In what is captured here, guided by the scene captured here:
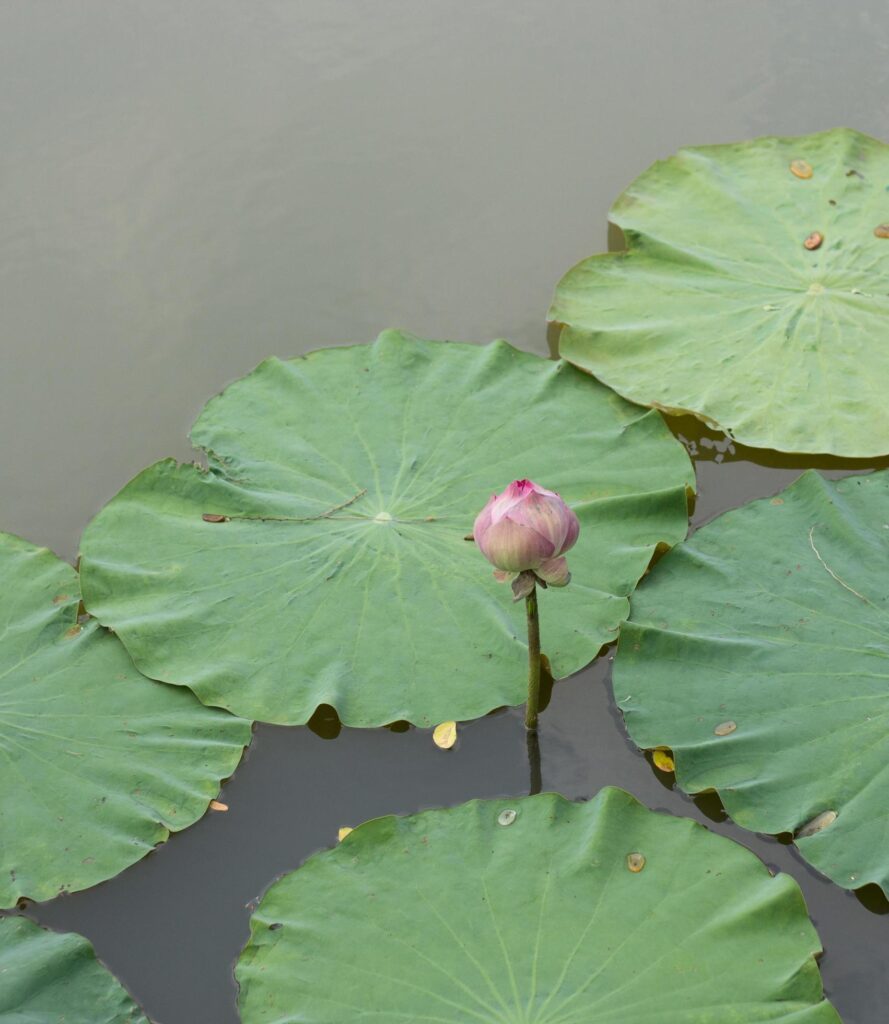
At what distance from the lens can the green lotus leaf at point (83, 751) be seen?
248cm

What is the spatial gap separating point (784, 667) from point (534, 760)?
1.90 ft

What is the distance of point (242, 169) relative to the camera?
428cm

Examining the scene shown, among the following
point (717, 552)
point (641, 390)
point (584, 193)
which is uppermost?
point (584, 193)

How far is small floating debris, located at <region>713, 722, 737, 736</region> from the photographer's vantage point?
2566mm

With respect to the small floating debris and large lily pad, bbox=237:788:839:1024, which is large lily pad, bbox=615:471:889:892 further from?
large lily pad, bbox=237:788:839:1024

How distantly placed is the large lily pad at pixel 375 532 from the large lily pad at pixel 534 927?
1.16 ft

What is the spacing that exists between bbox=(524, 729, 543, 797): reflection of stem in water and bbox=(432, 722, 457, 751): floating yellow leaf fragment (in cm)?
16

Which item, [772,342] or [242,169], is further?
[242,169]

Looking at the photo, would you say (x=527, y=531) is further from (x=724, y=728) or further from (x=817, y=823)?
(x=817, y=823)

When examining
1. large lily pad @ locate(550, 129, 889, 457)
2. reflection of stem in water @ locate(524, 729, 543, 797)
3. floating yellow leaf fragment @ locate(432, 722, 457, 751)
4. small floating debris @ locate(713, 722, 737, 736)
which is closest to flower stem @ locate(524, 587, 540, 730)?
reflection of stem in water @ locate(524, 729, 543, 797)

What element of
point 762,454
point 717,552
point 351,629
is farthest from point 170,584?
point 762,454

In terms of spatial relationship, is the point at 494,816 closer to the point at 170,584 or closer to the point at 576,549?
the point at 576,549

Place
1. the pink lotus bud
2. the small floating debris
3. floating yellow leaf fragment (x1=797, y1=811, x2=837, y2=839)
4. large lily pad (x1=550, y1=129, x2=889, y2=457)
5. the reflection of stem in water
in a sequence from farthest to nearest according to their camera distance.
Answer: large lily pad (x1=550, y1=129, x2=889, y2=457) < the reflection of stem in water < the small floating debris < floating yellow leaf fragment (x1=797, y1=811, x2=837, y2=839) < the pink lotus bud

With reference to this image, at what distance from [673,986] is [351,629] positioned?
1050 millimetres
